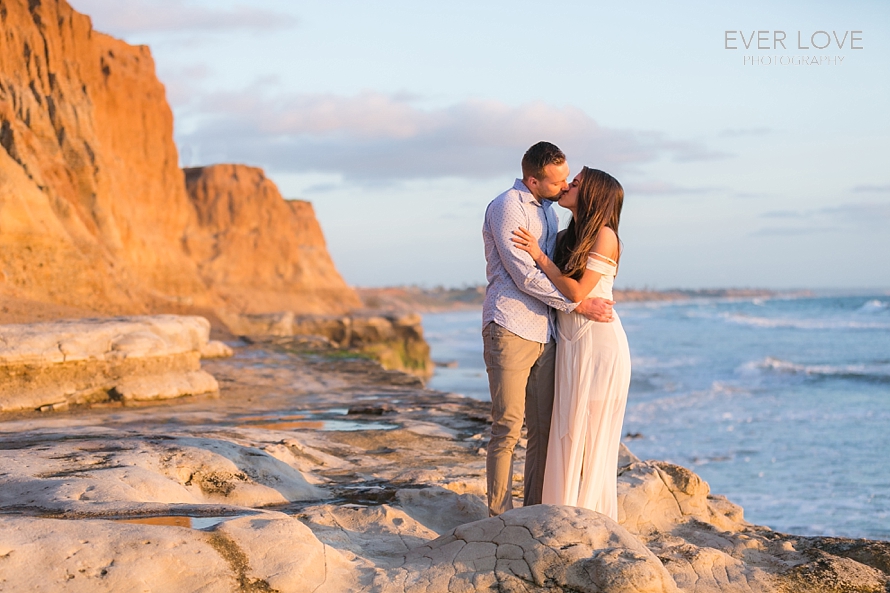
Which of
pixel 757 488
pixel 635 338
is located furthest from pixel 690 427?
pixel 635 338

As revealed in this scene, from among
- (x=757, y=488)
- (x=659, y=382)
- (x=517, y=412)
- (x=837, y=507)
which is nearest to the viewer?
(x=517, y=412)

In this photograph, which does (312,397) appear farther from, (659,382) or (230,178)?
(230,178)

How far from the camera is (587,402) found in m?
4.12

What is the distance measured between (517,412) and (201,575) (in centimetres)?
182

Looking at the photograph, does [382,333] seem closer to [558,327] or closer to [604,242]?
[558,327]

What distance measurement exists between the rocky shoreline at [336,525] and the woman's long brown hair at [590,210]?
1.32 meters

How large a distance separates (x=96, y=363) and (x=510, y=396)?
→ 5.74 meters

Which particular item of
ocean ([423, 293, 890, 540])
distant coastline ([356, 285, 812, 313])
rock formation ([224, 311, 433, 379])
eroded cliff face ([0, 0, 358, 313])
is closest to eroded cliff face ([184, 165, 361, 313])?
eroded cliff face ([0, 0, 358, 313])

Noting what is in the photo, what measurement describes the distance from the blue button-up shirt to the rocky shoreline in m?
1.04

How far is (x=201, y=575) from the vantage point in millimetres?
2766

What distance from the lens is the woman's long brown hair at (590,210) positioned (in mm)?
4098

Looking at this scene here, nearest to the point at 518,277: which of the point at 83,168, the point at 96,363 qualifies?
the point at 96,363

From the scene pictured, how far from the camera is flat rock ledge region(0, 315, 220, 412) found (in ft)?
25.1

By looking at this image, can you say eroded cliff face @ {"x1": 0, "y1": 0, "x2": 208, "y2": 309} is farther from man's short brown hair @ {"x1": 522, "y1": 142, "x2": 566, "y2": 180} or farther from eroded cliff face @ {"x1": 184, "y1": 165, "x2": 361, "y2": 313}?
man's short brown hair @ {"x1": 522, "y1": 142, "x2": 566, "y2": 180}
